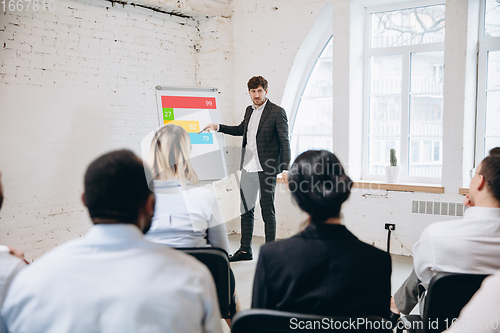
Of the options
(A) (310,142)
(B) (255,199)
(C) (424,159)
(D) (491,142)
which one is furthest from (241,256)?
(D) (491,142)

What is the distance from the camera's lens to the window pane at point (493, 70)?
402 centimetres

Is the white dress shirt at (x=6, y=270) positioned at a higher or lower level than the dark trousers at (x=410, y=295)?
higher

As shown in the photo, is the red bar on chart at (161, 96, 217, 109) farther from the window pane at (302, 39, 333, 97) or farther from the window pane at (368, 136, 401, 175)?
the window pane at (368, 136, 401, 175)

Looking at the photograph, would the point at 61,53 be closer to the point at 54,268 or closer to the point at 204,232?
the point at 204,232

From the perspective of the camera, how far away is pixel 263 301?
1248 mm

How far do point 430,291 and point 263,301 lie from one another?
0.64m

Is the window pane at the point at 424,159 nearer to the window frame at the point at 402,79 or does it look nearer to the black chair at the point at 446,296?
the window frame at the point at 402,79

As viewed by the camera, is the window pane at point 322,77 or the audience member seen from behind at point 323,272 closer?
the audience member seen from behind at point 323,272

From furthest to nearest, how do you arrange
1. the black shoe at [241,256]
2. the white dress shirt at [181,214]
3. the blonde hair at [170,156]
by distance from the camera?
the black shoe at [241,256] → the blonde hair at [170,156] → the white dress shirt at [181,214]

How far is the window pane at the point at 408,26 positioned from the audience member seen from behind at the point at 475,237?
311 centimetres

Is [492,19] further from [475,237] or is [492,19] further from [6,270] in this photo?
[6,270]

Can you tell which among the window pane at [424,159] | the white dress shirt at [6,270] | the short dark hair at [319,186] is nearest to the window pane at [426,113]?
the window pane at [424,159]

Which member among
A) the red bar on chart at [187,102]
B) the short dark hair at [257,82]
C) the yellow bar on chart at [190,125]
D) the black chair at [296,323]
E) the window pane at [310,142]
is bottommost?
the black chair at [296,323]

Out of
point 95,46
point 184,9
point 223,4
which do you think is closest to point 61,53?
point 95,46
